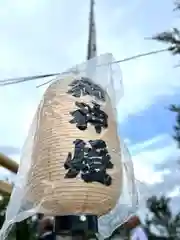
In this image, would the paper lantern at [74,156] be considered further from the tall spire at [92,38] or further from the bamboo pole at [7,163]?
the bamboo pole at [7,163]

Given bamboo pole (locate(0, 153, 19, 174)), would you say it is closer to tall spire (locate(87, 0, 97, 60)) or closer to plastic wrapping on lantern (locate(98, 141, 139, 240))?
tall spire (locate(87, 0, 97, 60))

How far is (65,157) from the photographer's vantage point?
1.96 meters

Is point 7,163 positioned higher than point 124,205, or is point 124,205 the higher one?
point 7,163

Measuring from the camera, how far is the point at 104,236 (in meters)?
2.10

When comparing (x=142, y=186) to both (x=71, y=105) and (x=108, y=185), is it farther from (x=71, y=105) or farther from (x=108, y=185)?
(x=71, y=105)

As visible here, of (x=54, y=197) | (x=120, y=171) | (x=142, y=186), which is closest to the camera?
(x=54, y=197)

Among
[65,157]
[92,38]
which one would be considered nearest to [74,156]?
[65,157]

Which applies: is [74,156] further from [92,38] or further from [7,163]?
[7,163]

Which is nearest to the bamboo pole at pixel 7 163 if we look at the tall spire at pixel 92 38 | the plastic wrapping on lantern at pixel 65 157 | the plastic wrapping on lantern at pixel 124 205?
the tall spire at pixel 92 38

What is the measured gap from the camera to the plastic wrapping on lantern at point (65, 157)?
1.92 meters

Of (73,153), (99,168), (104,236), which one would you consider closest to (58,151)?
(73,153)

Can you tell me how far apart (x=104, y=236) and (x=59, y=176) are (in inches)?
15.9

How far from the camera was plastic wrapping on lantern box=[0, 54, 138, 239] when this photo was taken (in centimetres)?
192

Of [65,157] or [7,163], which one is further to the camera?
[7,163]
